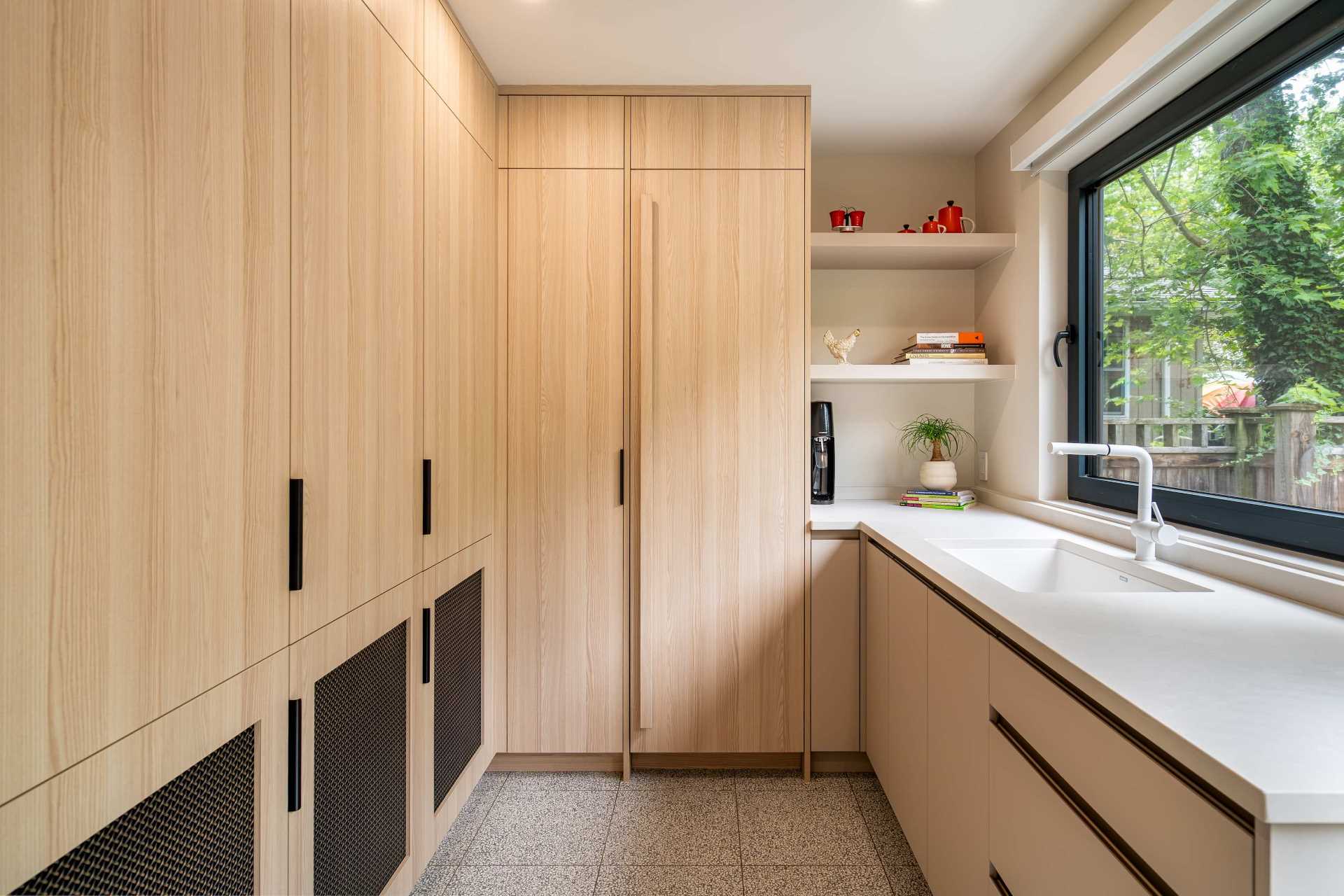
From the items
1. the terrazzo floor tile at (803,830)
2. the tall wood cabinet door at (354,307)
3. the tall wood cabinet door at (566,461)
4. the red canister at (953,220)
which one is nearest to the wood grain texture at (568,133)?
the tall wood cabinet door at (566,461)

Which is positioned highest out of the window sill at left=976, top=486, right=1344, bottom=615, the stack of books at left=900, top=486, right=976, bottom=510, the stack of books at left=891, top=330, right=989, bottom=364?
the stack of books at left=891, top=330, right=989, bottom=364

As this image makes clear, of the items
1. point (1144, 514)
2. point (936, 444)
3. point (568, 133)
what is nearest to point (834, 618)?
point (936, 444)

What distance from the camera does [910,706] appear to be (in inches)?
74.0

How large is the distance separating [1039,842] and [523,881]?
138 cm

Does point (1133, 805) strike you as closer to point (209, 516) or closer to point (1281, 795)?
point (1281, 795)

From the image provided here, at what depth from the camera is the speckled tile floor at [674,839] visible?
6.14 feet

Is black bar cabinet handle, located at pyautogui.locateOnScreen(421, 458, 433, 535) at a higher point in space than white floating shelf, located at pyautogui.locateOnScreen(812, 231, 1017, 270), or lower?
lower

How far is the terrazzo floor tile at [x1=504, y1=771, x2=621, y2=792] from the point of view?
239 centimetres

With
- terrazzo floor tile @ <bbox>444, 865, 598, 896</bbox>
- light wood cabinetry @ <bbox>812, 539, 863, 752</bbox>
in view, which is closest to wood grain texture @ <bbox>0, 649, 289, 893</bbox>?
terrazzo floor tile @ <bbox>444, 865, 598, 896</bbox>

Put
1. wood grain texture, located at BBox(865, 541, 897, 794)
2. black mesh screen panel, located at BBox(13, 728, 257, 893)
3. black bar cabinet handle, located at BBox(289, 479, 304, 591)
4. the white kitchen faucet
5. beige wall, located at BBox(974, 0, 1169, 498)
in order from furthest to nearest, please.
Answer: beige wall, located at BBox(974, 0, 1169, 498) < wood grain texture, located at BBox(865, 541, 897, 794) < the white kitchen faucet < black bar cabinet handle, located at BBox(289, 479, 304, 591) < black mesh screen panel, located at BBox(13, 728, 257, 893)

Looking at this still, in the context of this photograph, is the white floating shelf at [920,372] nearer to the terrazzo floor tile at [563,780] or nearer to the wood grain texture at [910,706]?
the wood grain texture at [910,706]

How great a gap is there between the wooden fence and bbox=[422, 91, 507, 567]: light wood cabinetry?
2.04 metres

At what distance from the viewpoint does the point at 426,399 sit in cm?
177

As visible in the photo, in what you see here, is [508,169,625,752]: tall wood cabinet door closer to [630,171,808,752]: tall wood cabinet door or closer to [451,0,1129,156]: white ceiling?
[630,171,808,752]: tall wood cabinet door
